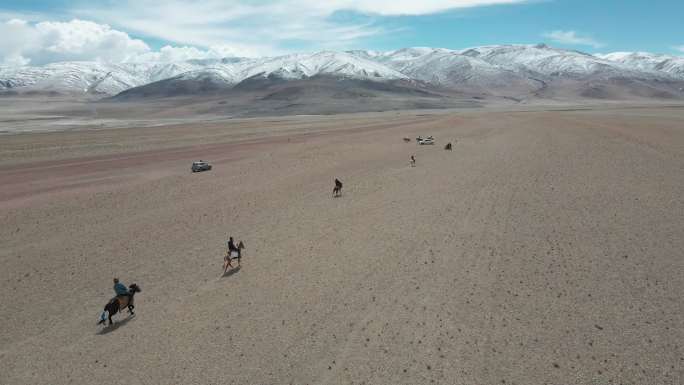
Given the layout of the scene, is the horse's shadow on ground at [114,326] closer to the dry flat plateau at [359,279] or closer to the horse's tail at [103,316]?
the dry flat plateau at [359,279]

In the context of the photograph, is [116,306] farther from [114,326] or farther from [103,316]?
[114,326]

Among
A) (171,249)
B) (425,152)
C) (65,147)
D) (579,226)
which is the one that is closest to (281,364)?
(171,249)

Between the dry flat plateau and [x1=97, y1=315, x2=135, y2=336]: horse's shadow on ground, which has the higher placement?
the dry flat plateau

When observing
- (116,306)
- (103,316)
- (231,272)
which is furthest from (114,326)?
(231,272)

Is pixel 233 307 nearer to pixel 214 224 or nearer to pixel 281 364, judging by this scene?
pixel 281 364

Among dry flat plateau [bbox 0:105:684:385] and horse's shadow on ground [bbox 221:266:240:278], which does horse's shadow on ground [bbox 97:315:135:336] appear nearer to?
dry flat plateau [bbox 0:105:684:385]

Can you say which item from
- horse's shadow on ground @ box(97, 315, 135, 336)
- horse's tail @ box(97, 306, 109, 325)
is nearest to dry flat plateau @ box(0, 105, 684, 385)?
horse's shadow on ground @ box(97, 315, 135, 336)

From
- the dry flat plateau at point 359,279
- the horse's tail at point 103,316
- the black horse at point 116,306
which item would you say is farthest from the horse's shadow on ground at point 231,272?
the horse's tail at point 103,316

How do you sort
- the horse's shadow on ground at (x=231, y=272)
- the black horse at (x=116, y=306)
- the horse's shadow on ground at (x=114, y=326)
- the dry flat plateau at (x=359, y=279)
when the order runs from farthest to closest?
1. the horse's shadow on ground at (x=231, y=272)
2. the black horse at (x=116, y=306)
3. the horse's shadow on ground at (x=114, y=326)
4. the dry flat plateau at (x=359, y=279)
